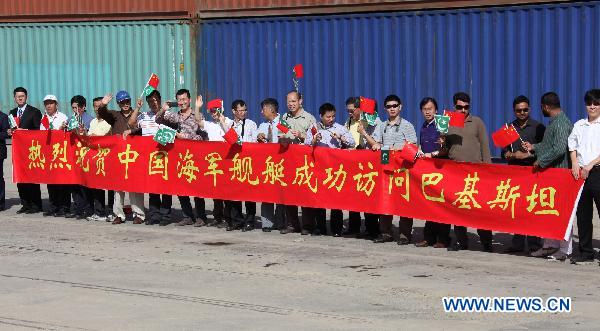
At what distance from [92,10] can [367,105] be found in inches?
533

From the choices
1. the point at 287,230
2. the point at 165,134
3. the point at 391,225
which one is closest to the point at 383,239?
the point at 391,225

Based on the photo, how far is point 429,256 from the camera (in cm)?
A: 1323

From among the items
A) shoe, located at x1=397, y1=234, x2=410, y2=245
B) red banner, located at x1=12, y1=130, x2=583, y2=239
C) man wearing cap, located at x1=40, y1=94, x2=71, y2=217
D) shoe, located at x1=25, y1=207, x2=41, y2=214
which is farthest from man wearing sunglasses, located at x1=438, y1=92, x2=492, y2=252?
shoe, located at x1=25, y1=207, x2=41, y2=214

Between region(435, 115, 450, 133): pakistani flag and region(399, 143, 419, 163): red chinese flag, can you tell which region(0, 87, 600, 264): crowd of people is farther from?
region(435, 115, 450, 133): pakistani flag

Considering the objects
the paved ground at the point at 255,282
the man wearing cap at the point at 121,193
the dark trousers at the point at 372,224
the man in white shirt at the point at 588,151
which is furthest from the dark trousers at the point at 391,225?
the man wearing cap at the point at 121,193

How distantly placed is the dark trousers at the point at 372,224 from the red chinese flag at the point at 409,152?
1087 millimetres

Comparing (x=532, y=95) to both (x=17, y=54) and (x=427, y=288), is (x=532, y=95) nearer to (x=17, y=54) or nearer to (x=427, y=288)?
(x=427, y=288)

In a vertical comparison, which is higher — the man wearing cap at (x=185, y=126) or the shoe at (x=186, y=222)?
the man wearing cap at (x=185, y=126)

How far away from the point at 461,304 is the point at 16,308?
3.51 meters

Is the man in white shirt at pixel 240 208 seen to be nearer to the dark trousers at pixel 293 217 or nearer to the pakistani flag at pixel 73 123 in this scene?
the dark trousers at pixel 293 217

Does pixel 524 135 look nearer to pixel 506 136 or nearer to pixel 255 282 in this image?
pixel 506 136

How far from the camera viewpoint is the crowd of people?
12680mm

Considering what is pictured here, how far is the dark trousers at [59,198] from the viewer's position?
56.9 ft

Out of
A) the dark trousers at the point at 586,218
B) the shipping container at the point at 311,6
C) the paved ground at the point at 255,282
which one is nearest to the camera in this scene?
the paved ground at the point at 255,282
